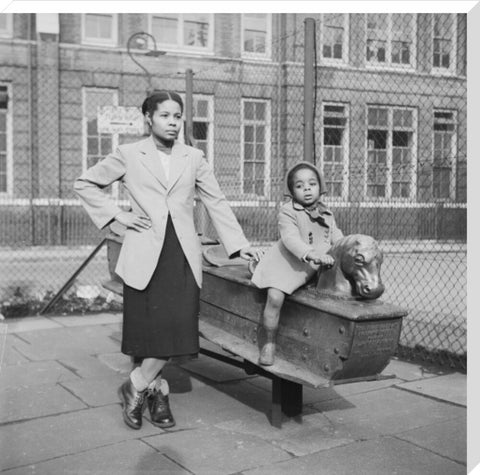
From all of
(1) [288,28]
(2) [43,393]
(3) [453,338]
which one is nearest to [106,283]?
(2) [43,393]

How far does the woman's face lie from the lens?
12.4 ft

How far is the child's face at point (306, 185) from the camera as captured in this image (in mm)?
3734

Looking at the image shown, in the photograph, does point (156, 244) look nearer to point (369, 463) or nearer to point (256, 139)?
point (369, 463)

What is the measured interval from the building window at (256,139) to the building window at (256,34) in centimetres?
144

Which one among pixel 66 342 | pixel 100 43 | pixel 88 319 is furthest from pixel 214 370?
pixel 100 43

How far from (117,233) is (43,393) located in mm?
1745

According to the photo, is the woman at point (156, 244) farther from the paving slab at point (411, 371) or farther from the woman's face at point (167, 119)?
the paving slab at point (411, 371)

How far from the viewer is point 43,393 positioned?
455 cm

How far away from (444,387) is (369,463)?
155cm

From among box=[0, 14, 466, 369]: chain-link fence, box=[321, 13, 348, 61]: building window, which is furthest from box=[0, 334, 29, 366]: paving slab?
box=[321, 13, 348, 61]: building window

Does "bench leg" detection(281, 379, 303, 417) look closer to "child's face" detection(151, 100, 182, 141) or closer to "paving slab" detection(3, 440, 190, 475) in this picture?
"paving slab" detection(3, 440, 190, 475)

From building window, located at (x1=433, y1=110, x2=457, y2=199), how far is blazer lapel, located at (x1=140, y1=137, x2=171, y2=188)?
7.54 ft

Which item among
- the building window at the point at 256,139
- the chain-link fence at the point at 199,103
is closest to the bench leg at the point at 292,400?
the chain-link fence at the point at 199,103

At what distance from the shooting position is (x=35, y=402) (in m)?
4.36
